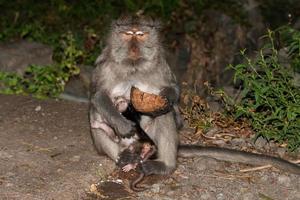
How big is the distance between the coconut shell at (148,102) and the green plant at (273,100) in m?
0.84

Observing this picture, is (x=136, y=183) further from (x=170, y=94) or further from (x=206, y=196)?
(x=170, y=94)

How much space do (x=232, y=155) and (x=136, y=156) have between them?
848 mm

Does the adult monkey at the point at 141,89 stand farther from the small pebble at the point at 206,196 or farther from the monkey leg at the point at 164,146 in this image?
the small pebble at the point at 206,196

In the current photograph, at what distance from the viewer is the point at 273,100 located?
625 centimetres

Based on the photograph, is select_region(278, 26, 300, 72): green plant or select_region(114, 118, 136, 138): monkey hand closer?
select_region(114, 118, 136, 138): monkey hand

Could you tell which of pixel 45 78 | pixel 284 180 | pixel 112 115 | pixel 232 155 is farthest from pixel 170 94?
pixel 45 78

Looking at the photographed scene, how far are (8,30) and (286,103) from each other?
16.1 feet

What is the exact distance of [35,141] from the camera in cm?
632

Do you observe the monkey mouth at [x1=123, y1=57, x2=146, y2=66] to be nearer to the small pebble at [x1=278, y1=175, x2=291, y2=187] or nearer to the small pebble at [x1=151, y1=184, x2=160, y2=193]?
the small pebble at [x1=151, y1=184, x2=160, y2=193]

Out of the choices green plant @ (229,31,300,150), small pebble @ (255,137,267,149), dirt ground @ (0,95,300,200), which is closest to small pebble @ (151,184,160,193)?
dirt ground @ (0,95,300,200)

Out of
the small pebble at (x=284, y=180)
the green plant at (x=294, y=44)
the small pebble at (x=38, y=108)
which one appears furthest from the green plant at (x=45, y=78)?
the small pebble at (x=284, y=180)

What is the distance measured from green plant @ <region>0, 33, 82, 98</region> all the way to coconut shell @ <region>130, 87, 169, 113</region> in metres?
2.34

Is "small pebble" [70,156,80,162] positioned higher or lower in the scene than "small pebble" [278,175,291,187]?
lower

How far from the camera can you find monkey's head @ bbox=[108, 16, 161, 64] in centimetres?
561
